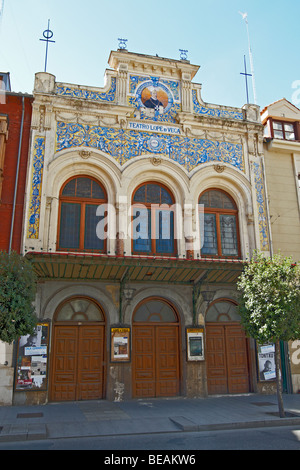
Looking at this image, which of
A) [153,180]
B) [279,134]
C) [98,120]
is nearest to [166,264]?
[153,180]

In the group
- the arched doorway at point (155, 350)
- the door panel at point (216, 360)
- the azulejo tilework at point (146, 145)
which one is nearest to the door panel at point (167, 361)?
the arched doorway at point (155, 350)

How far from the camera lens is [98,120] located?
53.1ft

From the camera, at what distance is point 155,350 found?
1483cm

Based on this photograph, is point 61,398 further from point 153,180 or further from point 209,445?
point 153,180

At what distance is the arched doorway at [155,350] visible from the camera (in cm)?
1445

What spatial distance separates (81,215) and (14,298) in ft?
18.2

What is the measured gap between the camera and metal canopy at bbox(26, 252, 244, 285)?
41.6ft

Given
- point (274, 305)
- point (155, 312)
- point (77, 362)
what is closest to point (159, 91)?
point (155, 312)

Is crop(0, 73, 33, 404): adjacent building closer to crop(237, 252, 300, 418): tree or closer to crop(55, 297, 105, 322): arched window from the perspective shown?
crop(55, 297, 105, 322): arched window

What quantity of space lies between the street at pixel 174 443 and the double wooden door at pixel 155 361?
4769 mm

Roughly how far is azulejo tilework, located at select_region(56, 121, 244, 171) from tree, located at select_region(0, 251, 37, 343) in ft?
20.3

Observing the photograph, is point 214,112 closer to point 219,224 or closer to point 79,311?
point 219,224

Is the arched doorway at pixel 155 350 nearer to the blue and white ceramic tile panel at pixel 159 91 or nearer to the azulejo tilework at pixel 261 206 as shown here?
the azulejo tilework at pixel 261 206

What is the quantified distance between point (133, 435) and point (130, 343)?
490 cm
